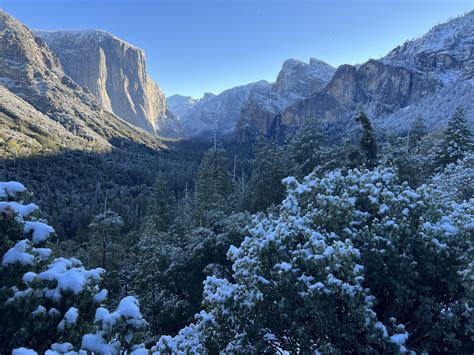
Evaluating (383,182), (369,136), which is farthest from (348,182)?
(369,136)

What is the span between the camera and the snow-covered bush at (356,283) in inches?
234

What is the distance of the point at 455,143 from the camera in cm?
3161

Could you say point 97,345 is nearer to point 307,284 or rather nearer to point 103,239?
point 307,284

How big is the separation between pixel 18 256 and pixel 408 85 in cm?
16617

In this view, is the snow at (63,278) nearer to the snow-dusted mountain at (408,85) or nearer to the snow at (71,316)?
the snow at (71,316)

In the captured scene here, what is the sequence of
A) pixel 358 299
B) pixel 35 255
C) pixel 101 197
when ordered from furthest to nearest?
pixel 101 197 < pixel 358 299 < pixel 35 255

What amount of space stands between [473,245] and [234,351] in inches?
224

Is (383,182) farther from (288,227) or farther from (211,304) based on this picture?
(211,304)

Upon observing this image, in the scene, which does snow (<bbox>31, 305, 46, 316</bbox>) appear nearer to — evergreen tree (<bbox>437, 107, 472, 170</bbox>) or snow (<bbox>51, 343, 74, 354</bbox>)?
snow (<bbox>51, 343, 74, 354</bbox>)

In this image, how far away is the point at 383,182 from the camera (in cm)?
887

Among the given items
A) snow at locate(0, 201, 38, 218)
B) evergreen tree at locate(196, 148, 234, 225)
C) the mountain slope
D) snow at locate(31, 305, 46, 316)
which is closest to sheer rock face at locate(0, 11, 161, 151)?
the mountain slope

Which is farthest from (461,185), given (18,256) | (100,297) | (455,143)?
(18,256)

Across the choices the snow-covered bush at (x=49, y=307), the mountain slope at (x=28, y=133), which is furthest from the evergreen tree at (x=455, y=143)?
the mountain slope at (x=28, y=133)

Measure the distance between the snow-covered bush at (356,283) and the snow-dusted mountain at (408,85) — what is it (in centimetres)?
9993
